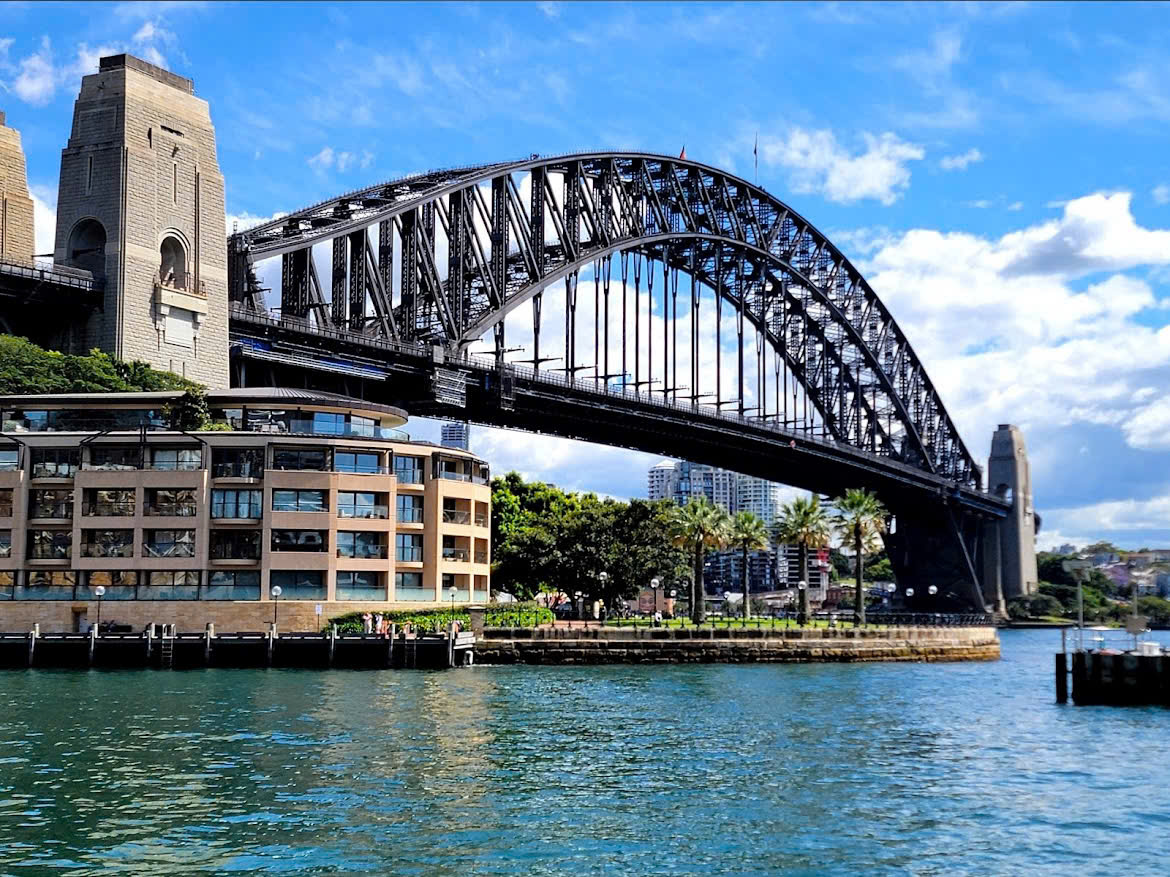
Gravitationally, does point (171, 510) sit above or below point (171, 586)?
above

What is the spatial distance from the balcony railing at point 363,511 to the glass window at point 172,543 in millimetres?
8571

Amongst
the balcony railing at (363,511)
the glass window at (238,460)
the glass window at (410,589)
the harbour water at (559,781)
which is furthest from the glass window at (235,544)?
the harbour water at (559,781)

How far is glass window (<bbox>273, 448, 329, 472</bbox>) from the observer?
86.3 m

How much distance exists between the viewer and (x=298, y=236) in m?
115

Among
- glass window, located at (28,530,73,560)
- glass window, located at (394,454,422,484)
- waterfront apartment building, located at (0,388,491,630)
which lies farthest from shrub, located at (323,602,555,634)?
glass window, located at (28,530,73,560)

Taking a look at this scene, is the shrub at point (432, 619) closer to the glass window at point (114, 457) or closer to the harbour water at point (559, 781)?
the glass window at point (114, 457)

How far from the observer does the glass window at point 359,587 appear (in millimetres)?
86812

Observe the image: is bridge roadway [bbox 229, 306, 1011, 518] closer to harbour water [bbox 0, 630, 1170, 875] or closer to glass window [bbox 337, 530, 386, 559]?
glass window [bbox 337, 530, 386, 559]

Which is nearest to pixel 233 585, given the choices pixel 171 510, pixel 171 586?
pixel 171 586

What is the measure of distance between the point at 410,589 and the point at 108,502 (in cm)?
1831

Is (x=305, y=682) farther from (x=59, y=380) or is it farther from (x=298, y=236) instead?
(x=298, y=236)

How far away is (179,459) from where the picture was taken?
86.1 meters

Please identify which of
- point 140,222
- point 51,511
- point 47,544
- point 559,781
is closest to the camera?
point 559,781

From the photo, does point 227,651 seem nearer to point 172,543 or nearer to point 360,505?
point 172,543
